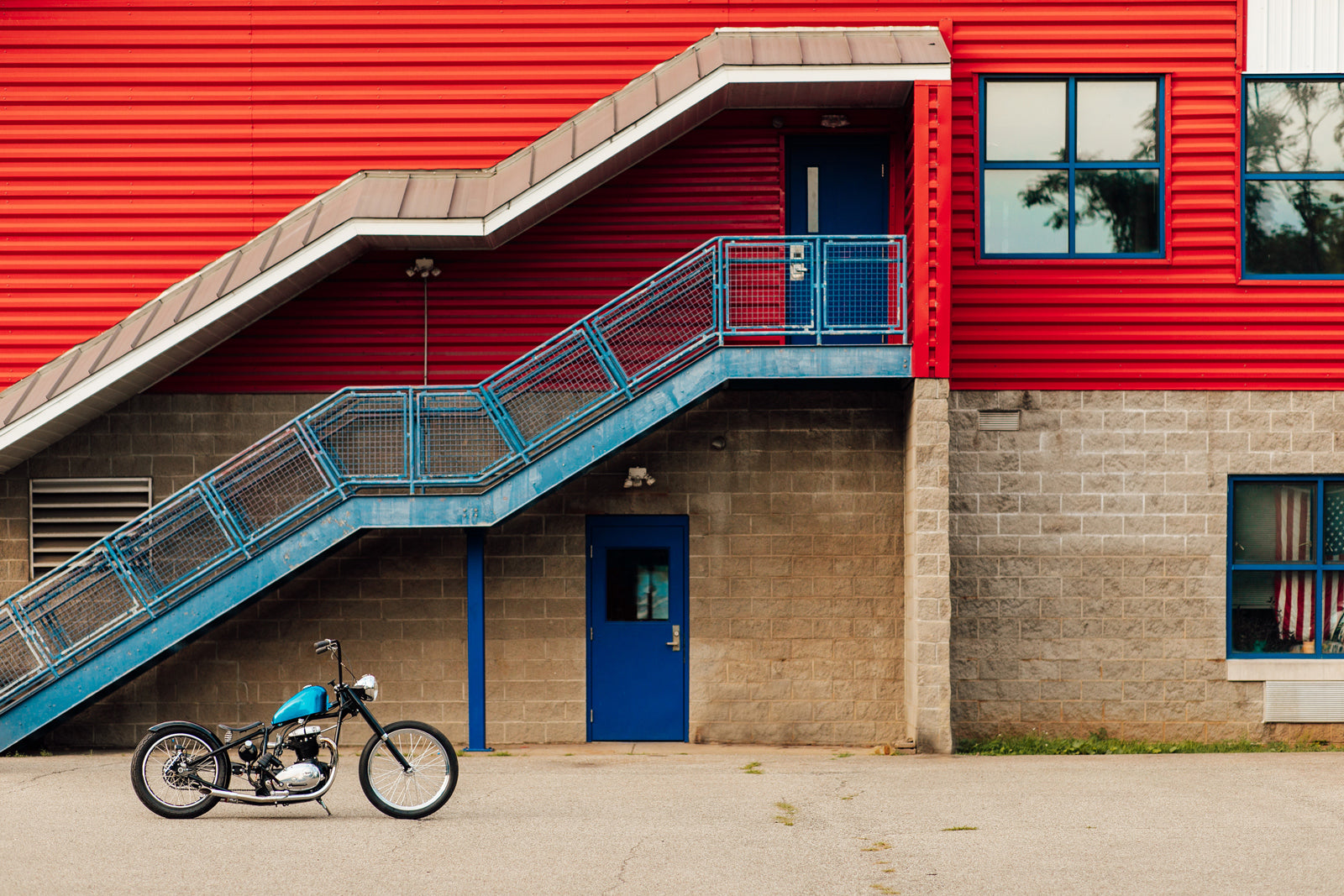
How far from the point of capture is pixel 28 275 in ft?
41.0

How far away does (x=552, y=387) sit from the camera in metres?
12.0

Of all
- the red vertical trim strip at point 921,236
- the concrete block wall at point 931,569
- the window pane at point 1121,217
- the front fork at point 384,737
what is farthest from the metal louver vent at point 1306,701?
the front fork at point 384,737

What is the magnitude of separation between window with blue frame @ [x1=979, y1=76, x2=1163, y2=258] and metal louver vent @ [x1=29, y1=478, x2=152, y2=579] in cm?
919

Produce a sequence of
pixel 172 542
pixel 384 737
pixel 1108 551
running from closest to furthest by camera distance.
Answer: pixel 384 737 < pixel 172 542 < pixel 1108 551

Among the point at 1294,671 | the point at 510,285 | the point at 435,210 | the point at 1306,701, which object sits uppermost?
the point at 435,210

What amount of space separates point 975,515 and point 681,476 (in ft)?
9.79

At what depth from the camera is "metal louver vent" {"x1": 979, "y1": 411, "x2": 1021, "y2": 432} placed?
12172 millimetres

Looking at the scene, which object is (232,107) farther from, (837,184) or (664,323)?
(837,184)

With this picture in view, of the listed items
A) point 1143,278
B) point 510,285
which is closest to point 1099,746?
point 1143,278

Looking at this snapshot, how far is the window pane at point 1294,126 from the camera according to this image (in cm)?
1228

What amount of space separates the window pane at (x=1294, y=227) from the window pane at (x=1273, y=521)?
2.21 m

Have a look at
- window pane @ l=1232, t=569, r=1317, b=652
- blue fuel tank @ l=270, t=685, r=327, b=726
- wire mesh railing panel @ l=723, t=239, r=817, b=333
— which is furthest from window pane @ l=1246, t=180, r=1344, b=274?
blue fuel tank @ l=270, t=685, r=327, b=726

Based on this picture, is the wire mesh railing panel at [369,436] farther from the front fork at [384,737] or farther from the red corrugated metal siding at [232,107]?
the front fork at [384,737]

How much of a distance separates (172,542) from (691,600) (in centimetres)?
516
